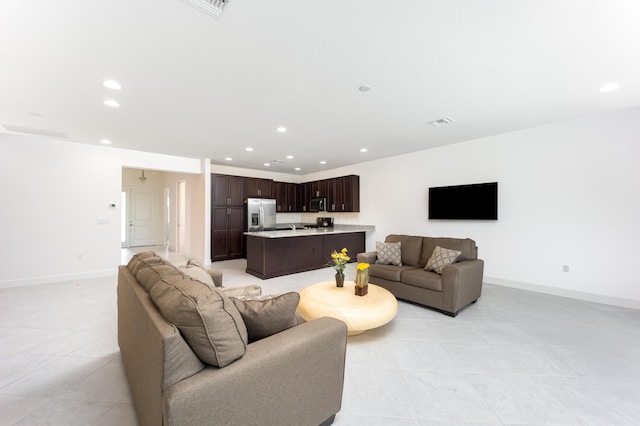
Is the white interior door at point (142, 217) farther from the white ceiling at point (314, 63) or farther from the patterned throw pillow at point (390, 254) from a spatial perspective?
the patterned throw pillow at point (390, 254)

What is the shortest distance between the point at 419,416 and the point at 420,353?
770mm

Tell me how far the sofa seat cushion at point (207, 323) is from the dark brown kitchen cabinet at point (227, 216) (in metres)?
5.88

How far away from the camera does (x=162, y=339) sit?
972 mm

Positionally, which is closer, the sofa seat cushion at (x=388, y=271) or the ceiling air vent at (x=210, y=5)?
the ceiling air vent at (x=210, y=5)

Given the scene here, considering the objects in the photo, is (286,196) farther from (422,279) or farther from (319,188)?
(422,279)

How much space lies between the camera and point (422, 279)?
3.31m

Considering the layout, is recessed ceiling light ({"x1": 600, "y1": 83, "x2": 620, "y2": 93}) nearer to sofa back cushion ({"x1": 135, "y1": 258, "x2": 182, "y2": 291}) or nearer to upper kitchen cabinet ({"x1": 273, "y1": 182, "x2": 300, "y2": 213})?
sofa back cushion ({"x1": 135, "y1": 258, "x2": 182, "y2": 291})

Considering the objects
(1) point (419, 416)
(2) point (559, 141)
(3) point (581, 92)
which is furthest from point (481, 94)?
(1) point (419, 416)

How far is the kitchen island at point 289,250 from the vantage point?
4.98 meters

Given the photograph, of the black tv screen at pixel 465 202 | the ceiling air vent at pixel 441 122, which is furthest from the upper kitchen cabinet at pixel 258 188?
the ceiling air vent at pixel 441 122

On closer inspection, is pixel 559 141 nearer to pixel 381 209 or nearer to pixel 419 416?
pixel 381 209

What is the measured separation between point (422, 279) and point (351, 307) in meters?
1.35

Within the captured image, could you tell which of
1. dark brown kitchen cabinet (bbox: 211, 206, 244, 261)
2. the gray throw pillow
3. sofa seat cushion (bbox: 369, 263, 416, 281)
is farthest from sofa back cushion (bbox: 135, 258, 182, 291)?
dark brown kitchen cabinet (bbox: 211, 206, 244, 261)

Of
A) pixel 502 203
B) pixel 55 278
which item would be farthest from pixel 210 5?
pixel 55 278
